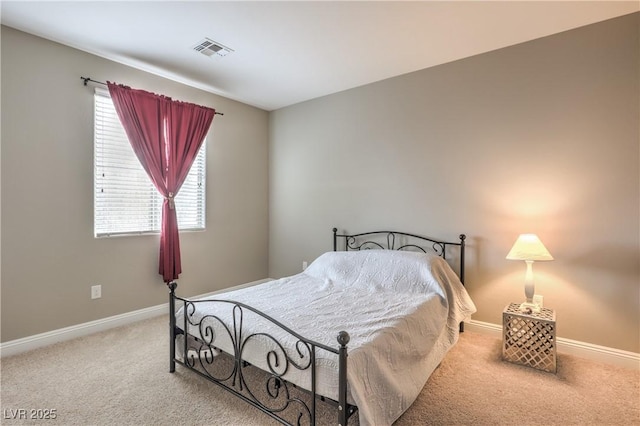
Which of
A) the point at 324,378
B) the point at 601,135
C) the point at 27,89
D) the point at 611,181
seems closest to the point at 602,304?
the point at 611,181

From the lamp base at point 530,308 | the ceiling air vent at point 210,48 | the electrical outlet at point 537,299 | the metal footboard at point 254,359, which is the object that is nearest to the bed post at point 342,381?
the metal footboard at point 254,359

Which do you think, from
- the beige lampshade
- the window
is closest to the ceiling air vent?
the window

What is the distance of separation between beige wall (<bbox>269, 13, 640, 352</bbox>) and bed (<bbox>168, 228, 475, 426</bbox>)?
42 cm

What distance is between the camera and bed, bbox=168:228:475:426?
1.57 meters


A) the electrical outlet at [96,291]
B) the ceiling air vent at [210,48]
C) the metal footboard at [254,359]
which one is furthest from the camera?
the electrical outlet at [96,291]

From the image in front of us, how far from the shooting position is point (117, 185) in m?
3.24

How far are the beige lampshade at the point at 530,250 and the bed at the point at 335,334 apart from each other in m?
0.57

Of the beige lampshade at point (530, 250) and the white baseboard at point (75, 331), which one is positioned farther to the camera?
the white baseboard at point (75, 331)

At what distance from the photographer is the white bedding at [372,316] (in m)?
1.60

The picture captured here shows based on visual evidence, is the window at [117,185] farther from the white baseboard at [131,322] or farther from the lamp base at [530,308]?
the lamp base at [530,308]

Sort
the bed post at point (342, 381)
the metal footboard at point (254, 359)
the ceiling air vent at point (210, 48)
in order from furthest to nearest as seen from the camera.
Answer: the ceiling air vent at point (210, 48) < the metal footboard at point (254, 359) < the bed post at point (342, 381)

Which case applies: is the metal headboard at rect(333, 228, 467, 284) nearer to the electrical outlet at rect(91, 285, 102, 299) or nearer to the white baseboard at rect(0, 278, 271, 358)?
the white baseboard at rect(0, 278, 271, 358)

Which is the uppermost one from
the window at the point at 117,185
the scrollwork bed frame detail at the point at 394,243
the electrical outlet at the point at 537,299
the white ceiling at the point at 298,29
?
the white ceiling at the point at 298,29

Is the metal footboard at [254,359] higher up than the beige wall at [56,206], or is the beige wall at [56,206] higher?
the beige wall at [56,206]
